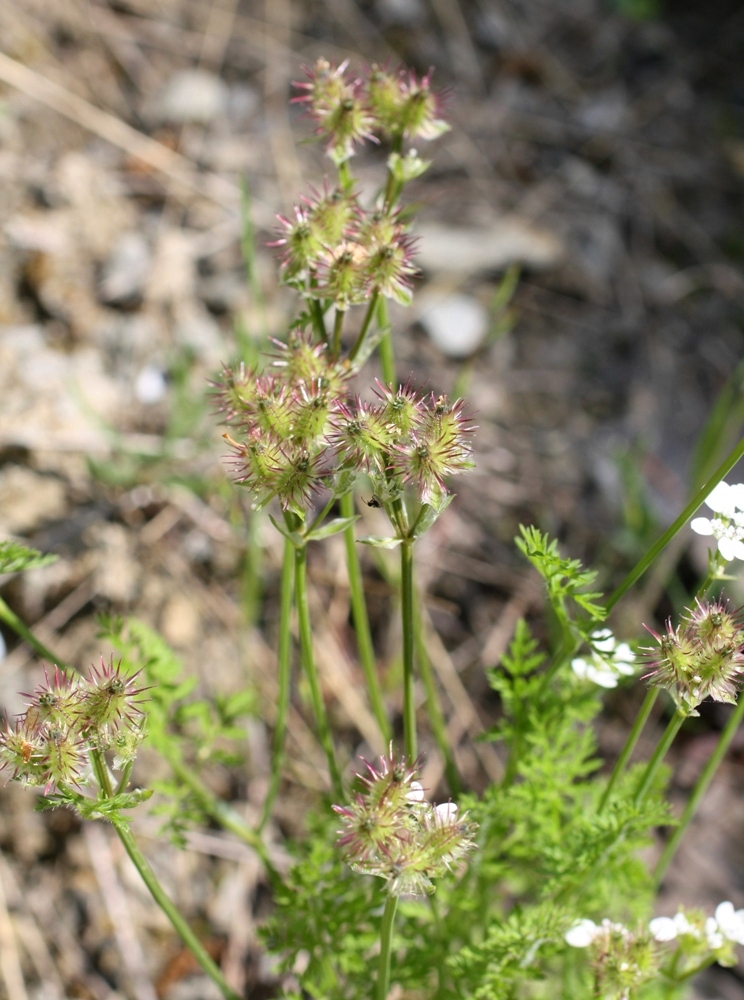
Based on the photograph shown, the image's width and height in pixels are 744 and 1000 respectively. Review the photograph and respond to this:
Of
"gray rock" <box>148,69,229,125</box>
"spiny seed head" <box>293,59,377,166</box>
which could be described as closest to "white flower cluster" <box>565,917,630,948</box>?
"spiny seed head" <box>293,59,377,166</box>

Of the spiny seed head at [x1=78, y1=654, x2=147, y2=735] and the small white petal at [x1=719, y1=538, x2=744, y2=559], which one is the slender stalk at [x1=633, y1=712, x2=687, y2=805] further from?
the spiny seed head at [x1=78, y1=654, x2=147, y2=735]

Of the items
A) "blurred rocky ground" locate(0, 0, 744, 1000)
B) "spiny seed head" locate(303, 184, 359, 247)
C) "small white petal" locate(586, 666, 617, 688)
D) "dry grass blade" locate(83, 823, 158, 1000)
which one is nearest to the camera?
"spiny seed head" locate(303, 184, 359, 247)

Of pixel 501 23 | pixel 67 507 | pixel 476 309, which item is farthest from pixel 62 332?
pixel 501 23

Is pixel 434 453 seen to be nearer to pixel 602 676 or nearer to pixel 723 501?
pixel 723 501

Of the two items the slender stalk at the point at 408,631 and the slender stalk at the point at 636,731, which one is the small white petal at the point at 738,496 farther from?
the slender stalk at the point at 408,631

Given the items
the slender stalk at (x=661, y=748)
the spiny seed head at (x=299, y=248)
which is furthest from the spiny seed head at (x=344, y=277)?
the slender stalk at (x=661, y=748)

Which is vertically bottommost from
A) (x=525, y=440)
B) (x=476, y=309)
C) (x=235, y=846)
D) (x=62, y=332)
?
(x=235, y=846)

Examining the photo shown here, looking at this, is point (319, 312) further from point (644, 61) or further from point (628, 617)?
point (644, 61)
